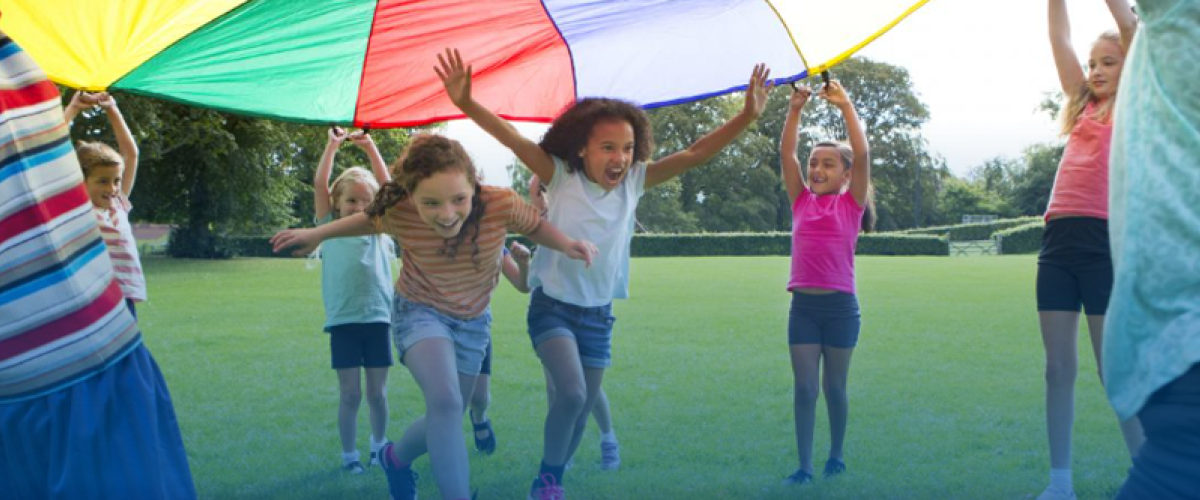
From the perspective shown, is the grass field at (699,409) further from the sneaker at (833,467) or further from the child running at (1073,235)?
the child running at (1073,235)

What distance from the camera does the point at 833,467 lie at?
4.71 m

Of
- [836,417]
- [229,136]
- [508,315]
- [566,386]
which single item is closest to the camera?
[566,386]

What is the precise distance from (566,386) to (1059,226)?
206 centimetres

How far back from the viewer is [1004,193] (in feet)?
287

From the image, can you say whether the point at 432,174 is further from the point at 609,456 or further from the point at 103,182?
the point at 103,182

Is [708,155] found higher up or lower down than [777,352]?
higher up

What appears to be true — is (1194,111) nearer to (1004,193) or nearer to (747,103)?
(747,103)

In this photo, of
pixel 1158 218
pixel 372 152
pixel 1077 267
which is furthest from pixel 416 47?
pixel 1158 218

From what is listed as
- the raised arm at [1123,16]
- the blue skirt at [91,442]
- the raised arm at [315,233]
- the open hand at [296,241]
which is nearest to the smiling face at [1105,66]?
the raised arm at [1123,16]

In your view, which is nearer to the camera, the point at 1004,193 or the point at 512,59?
the point at 512,59

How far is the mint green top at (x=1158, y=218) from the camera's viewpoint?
5.02 feet

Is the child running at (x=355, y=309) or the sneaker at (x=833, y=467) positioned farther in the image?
the child running at (x=355, y=309)

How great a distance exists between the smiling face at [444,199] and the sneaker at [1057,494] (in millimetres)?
2541

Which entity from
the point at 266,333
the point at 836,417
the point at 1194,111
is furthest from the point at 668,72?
the point at 266,333
